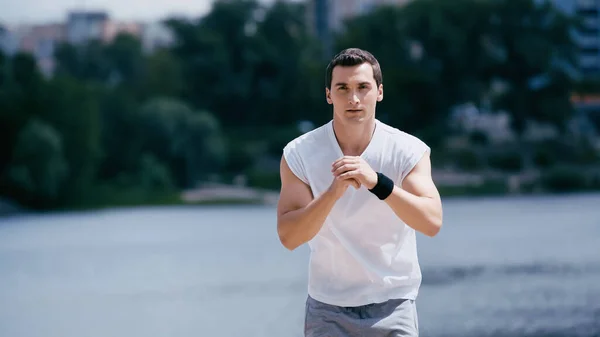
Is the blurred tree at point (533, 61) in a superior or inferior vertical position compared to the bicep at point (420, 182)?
superior

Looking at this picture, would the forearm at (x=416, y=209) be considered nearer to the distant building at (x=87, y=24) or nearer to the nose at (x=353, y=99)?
the nose at (x=353, y=99)

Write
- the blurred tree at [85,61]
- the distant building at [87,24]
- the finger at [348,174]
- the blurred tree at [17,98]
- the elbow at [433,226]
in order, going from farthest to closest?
the distant building at [87,24]
the blurred tree at [85,61]
the blurred tree at [17,98]
the elbow at [433,226]
the finger at [348,174]

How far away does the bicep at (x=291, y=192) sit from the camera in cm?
379

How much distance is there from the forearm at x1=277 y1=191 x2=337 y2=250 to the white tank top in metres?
0.10

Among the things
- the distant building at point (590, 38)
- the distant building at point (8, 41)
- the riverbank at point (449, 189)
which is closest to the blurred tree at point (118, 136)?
the riverbank at point (449, 189)

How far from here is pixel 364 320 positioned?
12.7ft

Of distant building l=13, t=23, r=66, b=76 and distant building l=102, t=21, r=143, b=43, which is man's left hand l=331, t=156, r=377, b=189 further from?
distant building l=102, t=21, r=143, b=43

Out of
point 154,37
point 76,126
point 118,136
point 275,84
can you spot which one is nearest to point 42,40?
point 154,37

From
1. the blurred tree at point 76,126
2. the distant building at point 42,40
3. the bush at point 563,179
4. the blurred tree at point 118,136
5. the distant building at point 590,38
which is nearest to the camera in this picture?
the blurred tree at point 76,126

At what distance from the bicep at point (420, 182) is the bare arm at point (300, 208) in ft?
0.97

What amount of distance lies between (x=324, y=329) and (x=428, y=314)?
1423 centimetres

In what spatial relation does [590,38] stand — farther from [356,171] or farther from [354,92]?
[356,171]

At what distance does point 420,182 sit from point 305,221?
1.40 feet

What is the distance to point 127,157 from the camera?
257 feet
